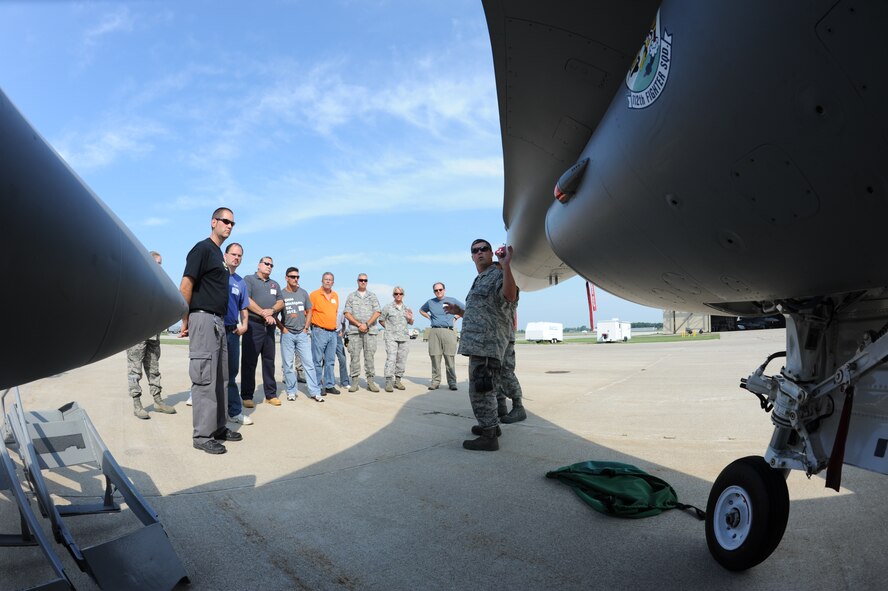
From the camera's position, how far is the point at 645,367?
10852 millimetres

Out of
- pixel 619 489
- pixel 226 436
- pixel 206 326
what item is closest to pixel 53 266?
pixel 619 489

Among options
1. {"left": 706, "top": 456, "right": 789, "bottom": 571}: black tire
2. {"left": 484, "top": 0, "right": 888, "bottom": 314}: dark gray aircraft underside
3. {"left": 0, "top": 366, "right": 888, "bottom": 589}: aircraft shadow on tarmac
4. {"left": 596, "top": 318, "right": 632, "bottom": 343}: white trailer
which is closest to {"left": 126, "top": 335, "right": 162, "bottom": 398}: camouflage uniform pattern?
{"left": 0, "top": 366, "right": 888, "bottom": 589}: aircraft shadow on tarmac

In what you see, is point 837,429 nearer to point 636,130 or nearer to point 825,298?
point 825,298

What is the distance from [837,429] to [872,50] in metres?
1.42

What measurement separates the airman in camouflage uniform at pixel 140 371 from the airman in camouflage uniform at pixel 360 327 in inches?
108

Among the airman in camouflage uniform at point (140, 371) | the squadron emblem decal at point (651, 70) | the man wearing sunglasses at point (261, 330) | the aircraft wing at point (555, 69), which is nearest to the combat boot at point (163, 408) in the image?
the airman in camouflage uniform at point (140, 371)

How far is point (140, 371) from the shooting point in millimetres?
5738

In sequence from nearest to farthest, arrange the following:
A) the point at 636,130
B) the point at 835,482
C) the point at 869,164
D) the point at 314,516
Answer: the point at 869,164 → the point at 636,130 → the point at 835,482 → the point at 314,516

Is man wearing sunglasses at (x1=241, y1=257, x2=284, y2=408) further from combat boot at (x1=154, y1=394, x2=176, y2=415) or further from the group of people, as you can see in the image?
combat boot at (x1=154, y1=394, x2=176, y2=415)

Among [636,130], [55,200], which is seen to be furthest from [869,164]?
[55,200]

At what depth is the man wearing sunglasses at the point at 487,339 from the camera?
4145 mm

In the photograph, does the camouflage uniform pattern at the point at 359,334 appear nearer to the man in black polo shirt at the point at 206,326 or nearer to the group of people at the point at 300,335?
the group of people at the point at 300,335

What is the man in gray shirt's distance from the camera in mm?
6918

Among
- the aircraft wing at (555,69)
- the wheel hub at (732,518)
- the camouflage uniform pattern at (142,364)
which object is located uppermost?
the aircraft wing at (555,69)
